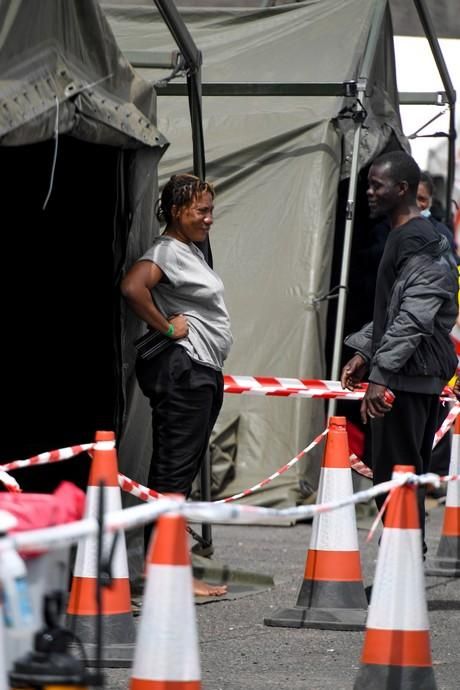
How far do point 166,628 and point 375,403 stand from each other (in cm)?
295

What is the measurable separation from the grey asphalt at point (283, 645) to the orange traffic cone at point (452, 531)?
0.26 meters

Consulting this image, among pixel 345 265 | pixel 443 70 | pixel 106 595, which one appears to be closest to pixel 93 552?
pixel 106 595

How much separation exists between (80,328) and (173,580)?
3.67 metres

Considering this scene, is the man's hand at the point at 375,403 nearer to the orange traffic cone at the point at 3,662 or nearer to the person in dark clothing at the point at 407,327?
the person in dark clothing at the point at 407,327

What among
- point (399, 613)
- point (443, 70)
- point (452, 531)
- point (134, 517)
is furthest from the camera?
point (443, 70)

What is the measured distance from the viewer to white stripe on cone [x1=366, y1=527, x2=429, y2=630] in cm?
462

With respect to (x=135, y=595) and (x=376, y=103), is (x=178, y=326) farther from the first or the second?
(x=376, y=103)

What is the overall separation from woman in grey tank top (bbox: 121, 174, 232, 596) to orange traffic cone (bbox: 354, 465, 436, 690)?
7.12 ft

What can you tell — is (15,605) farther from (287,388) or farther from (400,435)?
(287,388)

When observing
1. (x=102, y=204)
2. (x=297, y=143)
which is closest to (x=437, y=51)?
(x=297, y=143)

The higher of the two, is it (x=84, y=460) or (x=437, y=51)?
(x=437, y=51)

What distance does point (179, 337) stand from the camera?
22.0 ft

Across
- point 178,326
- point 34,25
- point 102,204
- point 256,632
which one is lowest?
point 256,632

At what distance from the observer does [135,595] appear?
683 centimetres
